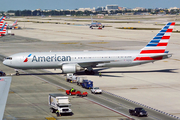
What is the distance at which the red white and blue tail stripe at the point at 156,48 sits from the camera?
49406 mm

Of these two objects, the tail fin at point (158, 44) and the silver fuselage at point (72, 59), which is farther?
the tail fin at point (158, 44)

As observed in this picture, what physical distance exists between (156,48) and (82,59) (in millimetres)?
12917

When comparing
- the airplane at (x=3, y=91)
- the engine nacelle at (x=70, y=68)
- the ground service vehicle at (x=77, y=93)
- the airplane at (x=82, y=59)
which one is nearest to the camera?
the airplane at (x=3, y=91)

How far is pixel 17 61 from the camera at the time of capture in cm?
4812

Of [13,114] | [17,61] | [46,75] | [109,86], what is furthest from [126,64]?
[13,114]

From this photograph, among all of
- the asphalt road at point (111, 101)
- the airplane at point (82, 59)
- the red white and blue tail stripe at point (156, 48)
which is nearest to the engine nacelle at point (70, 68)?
the airplane at point (82, 59)

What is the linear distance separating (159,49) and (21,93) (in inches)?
989

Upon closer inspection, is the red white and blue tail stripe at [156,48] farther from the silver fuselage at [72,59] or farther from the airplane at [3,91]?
the airplane at [3,91]

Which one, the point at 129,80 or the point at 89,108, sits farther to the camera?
the point at 129,80

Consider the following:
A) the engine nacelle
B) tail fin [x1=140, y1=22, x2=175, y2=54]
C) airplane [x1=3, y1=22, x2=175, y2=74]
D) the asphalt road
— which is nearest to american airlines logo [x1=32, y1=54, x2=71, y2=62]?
airplane [x1=3, y1=22, x2=175, y2=74]

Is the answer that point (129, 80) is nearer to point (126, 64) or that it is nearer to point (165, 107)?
point (126, 64)

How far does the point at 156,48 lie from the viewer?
50.3m

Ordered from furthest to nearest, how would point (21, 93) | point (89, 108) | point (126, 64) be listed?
point (126, 64) < point (21, 93) < point (89, 108)

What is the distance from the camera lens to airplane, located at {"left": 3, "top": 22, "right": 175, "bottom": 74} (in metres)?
48.2
